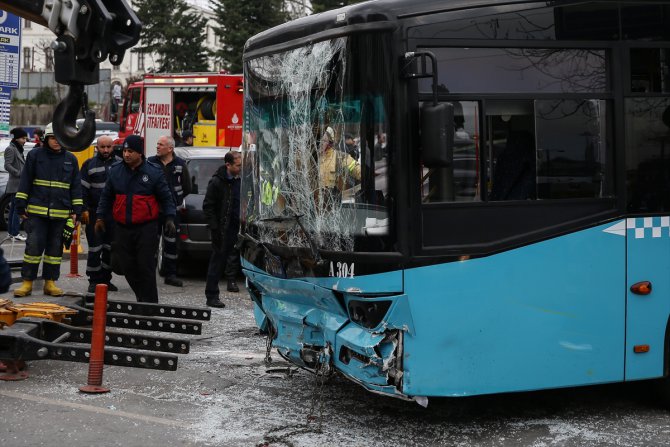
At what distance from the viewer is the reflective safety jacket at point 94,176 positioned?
12.5m

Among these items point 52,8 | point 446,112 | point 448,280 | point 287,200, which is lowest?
point 448,280

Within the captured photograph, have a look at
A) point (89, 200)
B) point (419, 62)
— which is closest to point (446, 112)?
point (419, 62)

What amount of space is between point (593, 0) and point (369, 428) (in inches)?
128

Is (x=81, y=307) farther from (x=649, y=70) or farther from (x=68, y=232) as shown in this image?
(x=649, y=70)

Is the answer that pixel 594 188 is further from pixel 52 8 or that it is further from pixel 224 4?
pixel 224 4

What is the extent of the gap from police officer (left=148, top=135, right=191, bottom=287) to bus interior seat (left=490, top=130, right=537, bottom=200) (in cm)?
694

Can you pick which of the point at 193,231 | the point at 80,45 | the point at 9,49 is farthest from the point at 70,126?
the point at 9,49

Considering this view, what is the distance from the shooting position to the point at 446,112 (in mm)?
5953

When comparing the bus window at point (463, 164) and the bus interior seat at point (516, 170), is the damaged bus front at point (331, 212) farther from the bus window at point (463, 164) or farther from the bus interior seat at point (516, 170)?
the bus interior seat at point (516, 170)

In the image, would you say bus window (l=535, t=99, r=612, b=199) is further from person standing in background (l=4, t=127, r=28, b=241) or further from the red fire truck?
the red fire truck

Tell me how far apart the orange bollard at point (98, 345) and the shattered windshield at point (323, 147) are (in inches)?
51.0

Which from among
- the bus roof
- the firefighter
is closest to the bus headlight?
the bus roof

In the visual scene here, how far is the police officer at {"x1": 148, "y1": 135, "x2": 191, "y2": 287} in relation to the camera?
1310cm

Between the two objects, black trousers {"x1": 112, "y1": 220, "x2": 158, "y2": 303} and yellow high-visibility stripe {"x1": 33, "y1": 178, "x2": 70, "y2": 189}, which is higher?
yellow high-visibility stripe {"x1": 33, "y1": 178, "x2": 70, "y2": 189}
